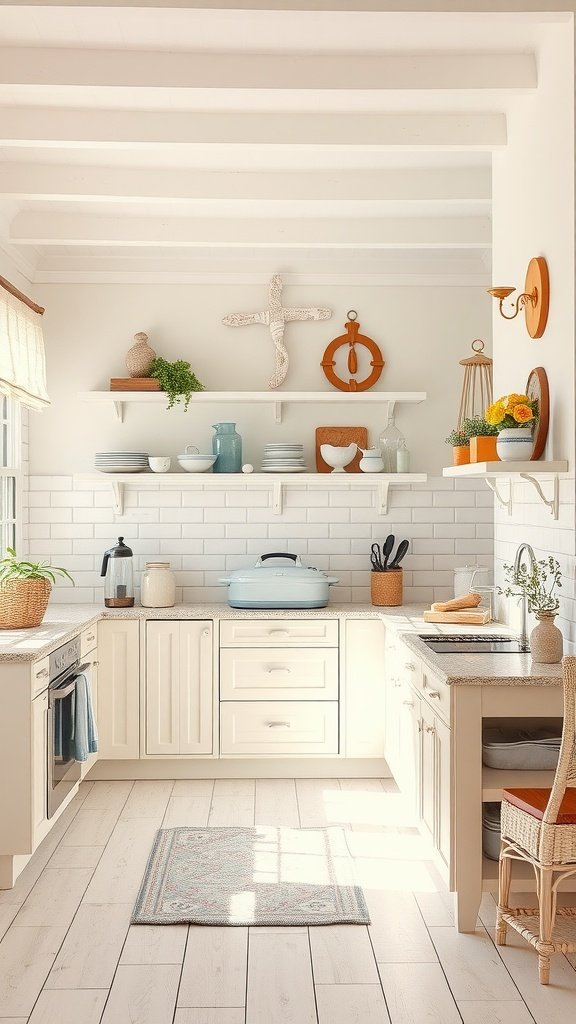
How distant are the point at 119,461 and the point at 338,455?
3.86ft

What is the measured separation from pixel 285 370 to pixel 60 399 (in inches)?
50.1

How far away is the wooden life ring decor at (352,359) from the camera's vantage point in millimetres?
5348

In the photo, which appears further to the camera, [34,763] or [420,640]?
[420,640]

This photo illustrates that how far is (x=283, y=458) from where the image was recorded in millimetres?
5137

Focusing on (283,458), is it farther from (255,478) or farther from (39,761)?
(39,761)

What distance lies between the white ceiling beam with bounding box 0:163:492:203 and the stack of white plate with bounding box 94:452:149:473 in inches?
55.8

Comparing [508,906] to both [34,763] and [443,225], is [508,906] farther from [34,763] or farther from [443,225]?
[443,225]

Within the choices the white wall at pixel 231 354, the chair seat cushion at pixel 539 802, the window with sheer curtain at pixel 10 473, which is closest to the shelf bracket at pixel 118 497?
the white wall at pixel 231 354

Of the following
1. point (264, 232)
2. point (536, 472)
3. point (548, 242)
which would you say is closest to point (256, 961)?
point (536, 472)

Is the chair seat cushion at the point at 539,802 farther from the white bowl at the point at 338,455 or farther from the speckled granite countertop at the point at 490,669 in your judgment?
the white bowl at the point at 338,455

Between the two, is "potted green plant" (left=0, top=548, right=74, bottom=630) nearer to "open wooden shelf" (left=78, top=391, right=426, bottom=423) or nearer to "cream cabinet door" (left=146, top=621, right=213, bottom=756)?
"cream cabinet door" (left=146, top=621, right=213, bottom=756)

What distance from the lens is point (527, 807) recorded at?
2811 millimetres

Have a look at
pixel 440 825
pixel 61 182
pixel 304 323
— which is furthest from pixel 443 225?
pixel 440 825

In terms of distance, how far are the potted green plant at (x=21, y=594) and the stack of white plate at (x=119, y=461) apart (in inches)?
39.4
